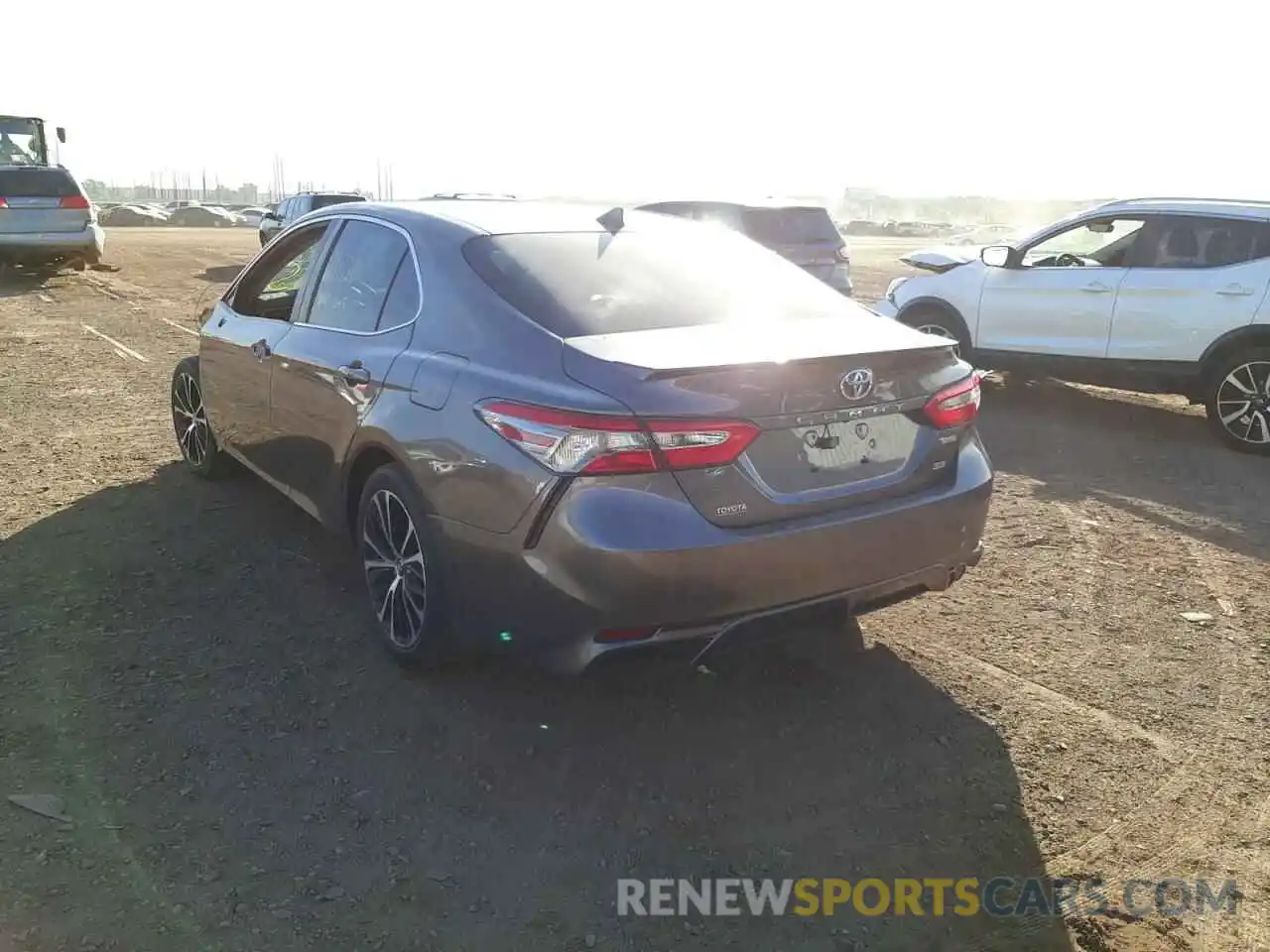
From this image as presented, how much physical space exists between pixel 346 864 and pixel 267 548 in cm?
259

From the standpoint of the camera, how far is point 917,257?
33.0ft

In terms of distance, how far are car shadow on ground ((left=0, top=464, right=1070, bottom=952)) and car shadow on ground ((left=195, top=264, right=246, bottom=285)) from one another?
15.8 meters

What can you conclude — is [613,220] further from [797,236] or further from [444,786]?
[797,236]

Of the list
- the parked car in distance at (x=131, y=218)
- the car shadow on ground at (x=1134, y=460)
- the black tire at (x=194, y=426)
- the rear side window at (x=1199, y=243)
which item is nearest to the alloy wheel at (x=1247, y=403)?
the car shadow on ground at (x=1134, y=460)

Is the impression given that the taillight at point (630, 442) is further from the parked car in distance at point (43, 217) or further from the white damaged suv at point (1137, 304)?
the parked car in distance at point (43, 217)

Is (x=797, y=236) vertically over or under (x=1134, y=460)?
over

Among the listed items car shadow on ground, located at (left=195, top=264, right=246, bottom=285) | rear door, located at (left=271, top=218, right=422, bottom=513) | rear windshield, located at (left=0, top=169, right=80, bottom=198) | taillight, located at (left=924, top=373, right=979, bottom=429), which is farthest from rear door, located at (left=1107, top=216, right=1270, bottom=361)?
rear windshield, located at (left=0, top=169, right=80, bottom=198)

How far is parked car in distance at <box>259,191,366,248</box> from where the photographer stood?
67.0 ft

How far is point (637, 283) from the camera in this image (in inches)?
152

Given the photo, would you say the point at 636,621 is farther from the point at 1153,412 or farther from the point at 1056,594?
the point at 1153,412

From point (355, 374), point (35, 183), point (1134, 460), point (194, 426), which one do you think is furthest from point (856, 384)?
point (35, 183)

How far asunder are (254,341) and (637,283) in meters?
2.13

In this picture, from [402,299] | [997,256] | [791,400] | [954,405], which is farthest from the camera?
[997,256]

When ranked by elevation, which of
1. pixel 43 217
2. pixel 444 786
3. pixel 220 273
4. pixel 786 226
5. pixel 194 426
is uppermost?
pixel 786 226
